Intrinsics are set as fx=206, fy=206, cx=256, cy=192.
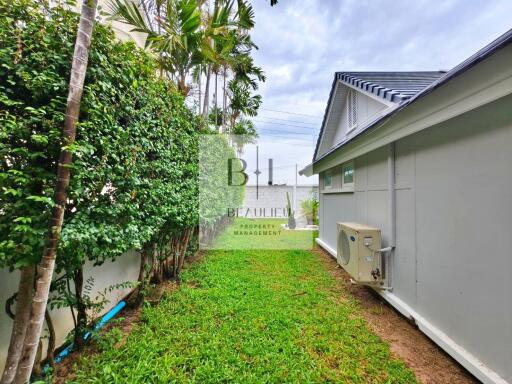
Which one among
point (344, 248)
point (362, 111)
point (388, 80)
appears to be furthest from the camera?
point (362, 111)

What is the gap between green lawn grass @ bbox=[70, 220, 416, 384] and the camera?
207 cm

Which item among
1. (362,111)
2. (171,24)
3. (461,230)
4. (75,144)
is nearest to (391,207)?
(461,230)

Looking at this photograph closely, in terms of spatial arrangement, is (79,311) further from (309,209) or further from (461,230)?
(309,209)

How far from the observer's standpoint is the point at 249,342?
2.53 metres

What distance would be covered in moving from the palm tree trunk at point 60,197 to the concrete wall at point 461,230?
3557mm

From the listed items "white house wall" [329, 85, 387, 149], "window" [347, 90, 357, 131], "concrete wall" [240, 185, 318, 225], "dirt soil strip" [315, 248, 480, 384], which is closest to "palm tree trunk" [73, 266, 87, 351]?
"dirt soil strip" [315, 248, 480, 384]

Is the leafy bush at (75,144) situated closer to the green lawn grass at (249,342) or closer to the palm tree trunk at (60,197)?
the palm tree trunk at (60,197)

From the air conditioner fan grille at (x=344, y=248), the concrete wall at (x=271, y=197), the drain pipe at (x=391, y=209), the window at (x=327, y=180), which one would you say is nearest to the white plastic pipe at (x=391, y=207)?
the drain pipe at (x=391, y=209)

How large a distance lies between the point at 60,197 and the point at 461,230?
3759 mm

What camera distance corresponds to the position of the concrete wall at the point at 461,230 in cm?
188

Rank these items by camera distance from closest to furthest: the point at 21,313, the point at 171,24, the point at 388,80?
the point at 21,313, the point at 171,24, the point at 388,80

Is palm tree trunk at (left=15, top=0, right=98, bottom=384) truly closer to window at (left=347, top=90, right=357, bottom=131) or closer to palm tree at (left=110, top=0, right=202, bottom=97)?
palm tree at (left=110, top=0, right=202, bottom=97)

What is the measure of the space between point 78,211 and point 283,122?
16.6 metres

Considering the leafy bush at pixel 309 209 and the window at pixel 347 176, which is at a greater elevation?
the window at pixel 347 176
